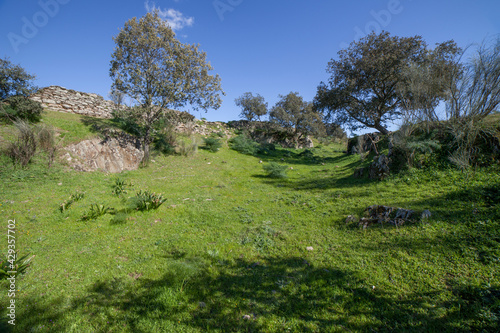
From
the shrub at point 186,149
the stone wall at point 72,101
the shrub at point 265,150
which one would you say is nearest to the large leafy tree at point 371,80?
the shrub at point 265,150

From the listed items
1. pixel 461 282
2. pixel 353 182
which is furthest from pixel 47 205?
pixel 353 182

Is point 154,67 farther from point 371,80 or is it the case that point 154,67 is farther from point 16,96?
point 371,80

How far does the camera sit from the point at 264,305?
143 inches

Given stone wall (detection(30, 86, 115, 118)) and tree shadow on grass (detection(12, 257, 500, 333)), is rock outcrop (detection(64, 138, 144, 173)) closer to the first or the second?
stone wall (detection(30, 86, 115, 118))

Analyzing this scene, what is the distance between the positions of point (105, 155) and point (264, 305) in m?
14.5

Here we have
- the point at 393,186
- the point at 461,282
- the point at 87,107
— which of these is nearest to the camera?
the point at 461,282

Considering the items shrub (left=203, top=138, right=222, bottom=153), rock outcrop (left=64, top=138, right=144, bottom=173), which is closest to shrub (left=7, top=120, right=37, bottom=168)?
rock outcrop (left=64, top=138, right=144, bottom=173)

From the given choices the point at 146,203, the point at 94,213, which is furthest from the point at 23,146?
the point at 146,203

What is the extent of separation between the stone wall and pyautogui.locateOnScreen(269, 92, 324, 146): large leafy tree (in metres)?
25.6

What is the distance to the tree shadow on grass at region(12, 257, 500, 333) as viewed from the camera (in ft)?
10.3

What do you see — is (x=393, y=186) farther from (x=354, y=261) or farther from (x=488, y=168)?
(x=354, y=261)

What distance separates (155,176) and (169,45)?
10.3 meters

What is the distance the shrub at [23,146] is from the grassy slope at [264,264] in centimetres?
180

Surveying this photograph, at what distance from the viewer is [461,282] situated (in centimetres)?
357
